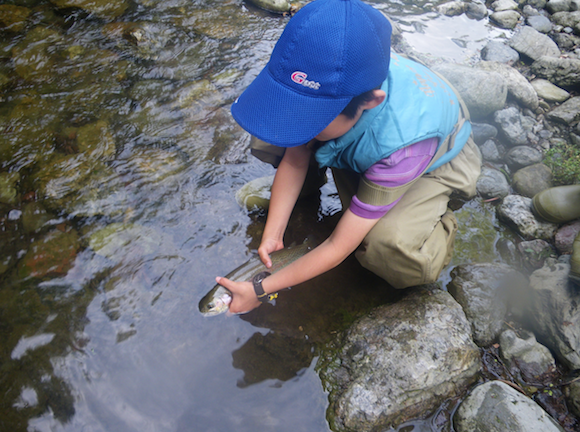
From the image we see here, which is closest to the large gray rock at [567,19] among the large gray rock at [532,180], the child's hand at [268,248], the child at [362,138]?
the large gray rock at [532,180]

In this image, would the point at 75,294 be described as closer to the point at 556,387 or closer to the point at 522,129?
the point at 556,387

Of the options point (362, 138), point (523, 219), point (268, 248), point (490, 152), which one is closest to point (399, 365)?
point (268, 248)

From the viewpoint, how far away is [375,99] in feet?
6.03

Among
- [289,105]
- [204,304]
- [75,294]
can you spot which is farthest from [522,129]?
[75,294]

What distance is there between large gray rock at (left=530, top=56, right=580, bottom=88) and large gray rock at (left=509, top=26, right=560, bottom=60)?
Answer: 0.43 meters

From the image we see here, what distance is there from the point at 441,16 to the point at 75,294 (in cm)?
683

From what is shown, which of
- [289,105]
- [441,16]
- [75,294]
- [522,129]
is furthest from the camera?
[441,16]

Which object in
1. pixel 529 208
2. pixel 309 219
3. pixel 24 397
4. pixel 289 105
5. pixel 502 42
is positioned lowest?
pixel 24 397

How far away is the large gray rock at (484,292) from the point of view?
2.61 m

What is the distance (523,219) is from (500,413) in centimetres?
185

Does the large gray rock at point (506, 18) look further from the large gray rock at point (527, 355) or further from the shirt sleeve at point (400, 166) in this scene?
the large gray rock at point (527, 355)

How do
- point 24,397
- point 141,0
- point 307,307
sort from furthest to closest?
1. point 141,0
2. point 307,307
3. point 24,397

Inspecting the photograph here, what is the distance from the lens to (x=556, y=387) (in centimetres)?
237

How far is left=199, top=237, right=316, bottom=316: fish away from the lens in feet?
8.44
